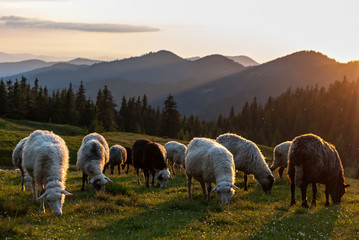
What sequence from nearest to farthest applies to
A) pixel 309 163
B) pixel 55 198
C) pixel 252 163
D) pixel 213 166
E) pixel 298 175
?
pixel 55 198
pixel 213 166
pixel 309 163
pixel 298 175
pixel 252 163

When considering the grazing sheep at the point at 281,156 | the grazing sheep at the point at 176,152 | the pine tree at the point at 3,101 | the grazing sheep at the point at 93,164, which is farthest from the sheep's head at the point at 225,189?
the pine tree at the point at 3,101

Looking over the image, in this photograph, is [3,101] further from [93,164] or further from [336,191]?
[336,191]

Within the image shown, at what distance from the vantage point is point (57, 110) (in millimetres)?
98938

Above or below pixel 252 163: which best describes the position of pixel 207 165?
above

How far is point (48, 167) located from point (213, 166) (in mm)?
6956

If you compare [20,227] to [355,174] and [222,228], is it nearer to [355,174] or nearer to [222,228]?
[222,228]

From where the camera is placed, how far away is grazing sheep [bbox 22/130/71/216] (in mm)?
11305

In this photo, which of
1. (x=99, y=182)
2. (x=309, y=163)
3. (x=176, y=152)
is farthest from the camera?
(x=176, y=152)

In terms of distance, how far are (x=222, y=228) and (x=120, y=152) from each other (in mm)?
21248

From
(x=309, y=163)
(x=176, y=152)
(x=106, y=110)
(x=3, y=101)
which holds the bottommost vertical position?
(x=176, y=152)

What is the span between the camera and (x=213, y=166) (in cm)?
1408

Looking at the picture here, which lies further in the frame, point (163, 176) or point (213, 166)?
point (163, 176)

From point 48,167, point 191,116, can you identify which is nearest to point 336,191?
point 48,167

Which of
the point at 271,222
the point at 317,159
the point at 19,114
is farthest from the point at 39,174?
the point at 19,114
